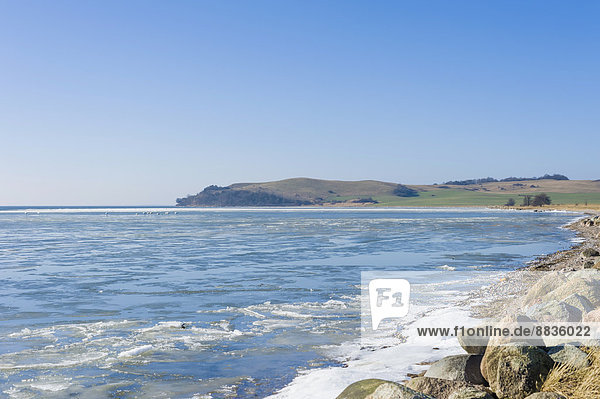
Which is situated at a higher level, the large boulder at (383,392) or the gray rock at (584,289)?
the gray rock at (584,289)

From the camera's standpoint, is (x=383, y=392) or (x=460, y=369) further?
(x=460, y=369)

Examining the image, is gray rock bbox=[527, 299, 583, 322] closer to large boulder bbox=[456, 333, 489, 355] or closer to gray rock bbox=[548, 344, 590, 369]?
large boulder bbox=[456, 333, 489, 355]

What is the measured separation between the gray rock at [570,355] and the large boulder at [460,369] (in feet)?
3.30

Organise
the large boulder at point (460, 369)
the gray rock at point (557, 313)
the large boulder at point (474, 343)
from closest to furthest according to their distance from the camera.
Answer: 1. the large boulder at point (460, 369)
2. the large boulder at point (474, 343)
3. the gray rock at point (557, 313)

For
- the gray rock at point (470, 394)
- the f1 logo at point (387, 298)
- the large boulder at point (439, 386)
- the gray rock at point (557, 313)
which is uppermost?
the gray rock at point (557, 313)

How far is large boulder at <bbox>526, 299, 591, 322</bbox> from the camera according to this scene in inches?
321

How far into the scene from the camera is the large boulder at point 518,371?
6.59 metres

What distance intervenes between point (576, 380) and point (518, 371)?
653 millimetres

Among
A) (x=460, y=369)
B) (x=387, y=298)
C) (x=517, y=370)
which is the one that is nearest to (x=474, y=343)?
(x=460, y=369)

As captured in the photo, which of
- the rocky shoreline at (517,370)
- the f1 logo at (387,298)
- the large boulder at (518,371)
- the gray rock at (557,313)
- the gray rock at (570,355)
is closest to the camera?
the rocky shoreline at (517,370)

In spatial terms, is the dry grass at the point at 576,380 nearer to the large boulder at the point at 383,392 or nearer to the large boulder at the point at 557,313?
the large boulder at the point at 557,313

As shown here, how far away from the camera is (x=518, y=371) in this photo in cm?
664

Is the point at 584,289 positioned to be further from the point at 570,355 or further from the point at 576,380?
the point at 576,380

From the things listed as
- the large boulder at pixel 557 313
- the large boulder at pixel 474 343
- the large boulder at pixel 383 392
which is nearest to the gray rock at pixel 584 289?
the large boulder at pixel 557 313
